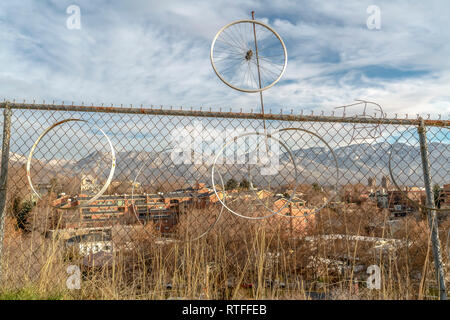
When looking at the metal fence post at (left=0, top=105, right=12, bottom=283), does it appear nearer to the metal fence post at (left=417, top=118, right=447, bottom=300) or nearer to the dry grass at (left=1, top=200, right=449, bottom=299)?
the dry grass at (left=1, top=200, right=449, bottom=299)

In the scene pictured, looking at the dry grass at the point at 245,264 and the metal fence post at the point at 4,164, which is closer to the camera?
the dry grass at the point at 245,264

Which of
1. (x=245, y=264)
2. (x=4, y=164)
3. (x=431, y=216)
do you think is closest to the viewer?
(x=431, y=216)

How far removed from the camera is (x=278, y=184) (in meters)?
4.38

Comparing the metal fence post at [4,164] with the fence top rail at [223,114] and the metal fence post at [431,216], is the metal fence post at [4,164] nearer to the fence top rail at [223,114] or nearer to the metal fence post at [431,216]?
the fence top rail at [223,114]

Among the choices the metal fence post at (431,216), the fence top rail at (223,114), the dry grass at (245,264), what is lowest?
the dry grass at (245,264)

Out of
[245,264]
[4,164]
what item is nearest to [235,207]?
[245,264]

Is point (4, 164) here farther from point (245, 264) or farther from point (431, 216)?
point (431, 216)

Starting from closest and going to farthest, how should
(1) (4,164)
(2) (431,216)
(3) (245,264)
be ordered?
(2) (431,216) → (1) (4,164) → (3) (245,264)

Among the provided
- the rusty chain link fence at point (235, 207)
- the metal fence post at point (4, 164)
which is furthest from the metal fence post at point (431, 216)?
the metal fence post at point (4, 164)

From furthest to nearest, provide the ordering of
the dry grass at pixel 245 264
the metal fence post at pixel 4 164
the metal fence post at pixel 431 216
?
1. the metal fence post at pixel 4 164
2. the dry grass at pixel 245 264
3. the metal fence post at pixel 431 216

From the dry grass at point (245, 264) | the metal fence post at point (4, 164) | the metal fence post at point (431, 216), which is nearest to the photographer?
the metal fence post at point (431, 216)

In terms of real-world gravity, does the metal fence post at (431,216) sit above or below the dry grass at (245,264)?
above
